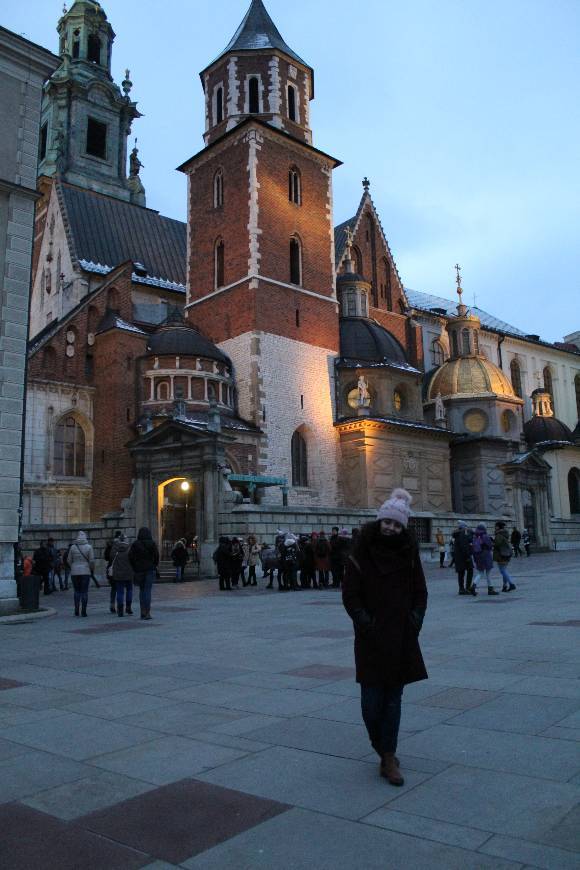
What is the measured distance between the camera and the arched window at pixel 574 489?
159ft

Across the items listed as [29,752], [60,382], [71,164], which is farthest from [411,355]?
[29,752]

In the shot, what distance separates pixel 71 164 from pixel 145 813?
6075cm

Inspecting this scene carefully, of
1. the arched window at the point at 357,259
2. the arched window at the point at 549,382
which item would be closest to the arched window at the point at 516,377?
the arched window at the point at 549,382

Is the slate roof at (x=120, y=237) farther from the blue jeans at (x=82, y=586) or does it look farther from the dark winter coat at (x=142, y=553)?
the dark winter coat at (x=142, y=553)

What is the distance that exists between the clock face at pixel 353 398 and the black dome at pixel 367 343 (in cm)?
177

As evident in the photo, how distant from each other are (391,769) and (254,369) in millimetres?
29706

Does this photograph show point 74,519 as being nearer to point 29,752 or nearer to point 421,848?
point 29,752

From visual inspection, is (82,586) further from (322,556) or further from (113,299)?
(113,299)

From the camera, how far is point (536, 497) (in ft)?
138

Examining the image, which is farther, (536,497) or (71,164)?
(71,164)

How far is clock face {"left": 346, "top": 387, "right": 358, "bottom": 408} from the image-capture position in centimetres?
3703

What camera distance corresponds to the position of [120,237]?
147 feet

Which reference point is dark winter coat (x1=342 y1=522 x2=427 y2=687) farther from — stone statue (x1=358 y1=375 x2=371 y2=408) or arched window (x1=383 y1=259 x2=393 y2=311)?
arched window (x1=383 y1=259 x2=393 y2=311)

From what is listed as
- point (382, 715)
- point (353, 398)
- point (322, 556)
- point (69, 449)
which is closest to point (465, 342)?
point (353, 398)
